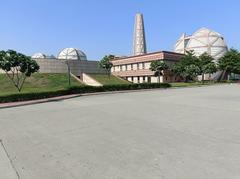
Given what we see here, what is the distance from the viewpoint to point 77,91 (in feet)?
80.8

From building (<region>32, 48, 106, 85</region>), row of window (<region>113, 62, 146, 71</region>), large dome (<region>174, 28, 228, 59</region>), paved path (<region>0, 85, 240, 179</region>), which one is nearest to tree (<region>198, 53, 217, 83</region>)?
row of window (<region>113, 62, 146, 71</region>)

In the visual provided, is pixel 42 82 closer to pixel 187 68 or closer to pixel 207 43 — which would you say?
pixel 187 68

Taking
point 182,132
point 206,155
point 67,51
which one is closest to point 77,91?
point 182,132

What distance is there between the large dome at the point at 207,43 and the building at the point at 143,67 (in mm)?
20880

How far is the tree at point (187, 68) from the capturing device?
5009 cm

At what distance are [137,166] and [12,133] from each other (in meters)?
5.03

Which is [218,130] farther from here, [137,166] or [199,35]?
[199,35]

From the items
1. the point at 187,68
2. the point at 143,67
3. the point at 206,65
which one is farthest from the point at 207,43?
the point at 187,68

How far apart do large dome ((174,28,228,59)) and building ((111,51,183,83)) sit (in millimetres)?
20880

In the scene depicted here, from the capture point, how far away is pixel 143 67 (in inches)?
2357

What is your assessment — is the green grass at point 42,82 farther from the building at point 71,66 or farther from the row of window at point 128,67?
the row of window at point 128,67

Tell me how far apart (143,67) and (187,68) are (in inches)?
517

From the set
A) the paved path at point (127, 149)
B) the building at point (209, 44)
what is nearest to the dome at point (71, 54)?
the building at point (209, 44)

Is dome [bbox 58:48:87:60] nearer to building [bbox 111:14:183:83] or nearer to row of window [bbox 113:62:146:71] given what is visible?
building [bbox 111:14:183:83]
